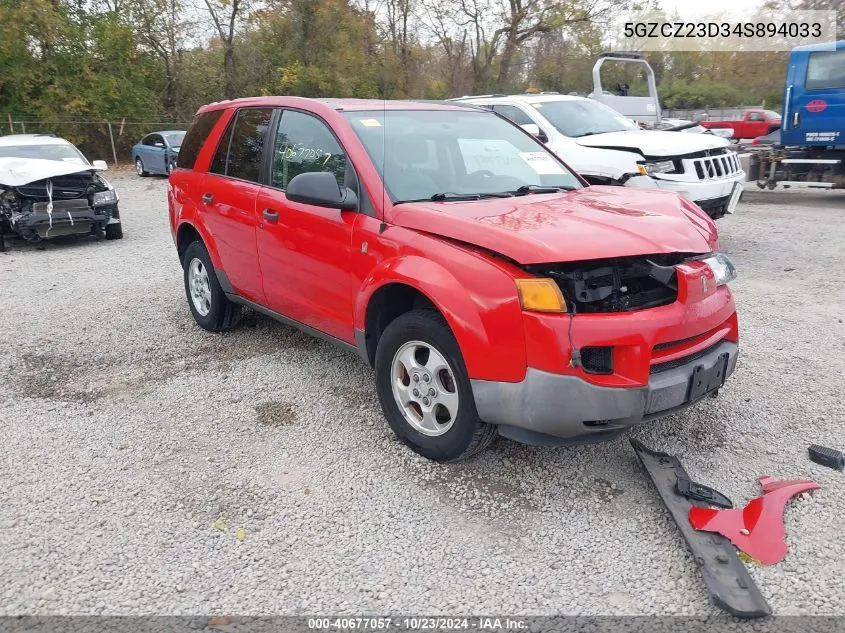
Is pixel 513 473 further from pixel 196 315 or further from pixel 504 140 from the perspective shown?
pixel 196 315

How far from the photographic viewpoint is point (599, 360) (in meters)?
2.98

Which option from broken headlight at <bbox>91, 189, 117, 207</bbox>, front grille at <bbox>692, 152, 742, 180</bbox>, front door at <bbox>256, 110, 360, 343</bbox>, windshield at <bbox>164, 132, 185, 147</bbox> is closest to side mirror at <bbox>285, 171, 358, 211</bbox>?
front door at <bbox>256, 110, 360, 343</bbox>

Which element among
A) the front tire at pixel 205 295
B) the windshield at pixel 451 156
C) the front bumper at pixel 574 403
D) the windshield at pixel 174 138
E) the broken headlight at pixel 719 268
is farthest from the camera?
the windshield at pixel 174 138

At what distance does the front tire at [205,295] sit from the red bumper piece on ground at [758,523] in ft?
12.8

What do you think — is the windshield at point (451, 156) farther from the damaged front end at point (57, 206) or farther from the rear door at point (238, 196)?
the damaged front end at point (57, 206)

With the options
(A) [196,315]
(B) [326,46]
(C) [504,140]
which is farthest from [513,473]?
(B) [326,46]

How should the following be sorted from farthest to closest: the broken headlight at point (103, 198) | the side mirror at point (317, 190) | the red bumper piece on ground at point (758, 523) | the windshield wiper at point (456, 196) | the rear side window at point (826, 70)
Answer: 1. the rear side window at point (826, 70)
2. the broken headlight at point (103, 198)
3. the windshield wiper at point (456, 196)
4. the side mirror at point (317, 190)
5. the red bumper piece on ground at point (758, 523)

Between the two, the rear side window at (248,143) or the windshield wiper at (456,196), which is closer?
the windshield wiper at (456,196)

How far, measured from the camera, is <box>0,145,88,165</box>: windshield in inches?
411

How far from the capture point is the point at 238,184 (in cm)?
493

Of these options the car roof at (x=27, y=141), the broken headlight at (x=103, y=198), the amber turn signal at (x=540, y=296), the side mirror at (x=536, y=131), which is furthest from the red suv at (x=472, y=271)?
the car roof at (x=27, y=141)

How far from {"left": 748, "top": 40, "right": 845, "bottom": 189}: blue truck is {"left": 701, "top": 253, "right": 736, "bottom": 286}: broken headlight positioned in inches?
396

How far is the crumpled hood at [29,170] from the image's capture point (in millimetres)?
9727

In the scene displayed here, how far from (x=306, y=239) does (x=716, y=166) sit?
19.3ft
